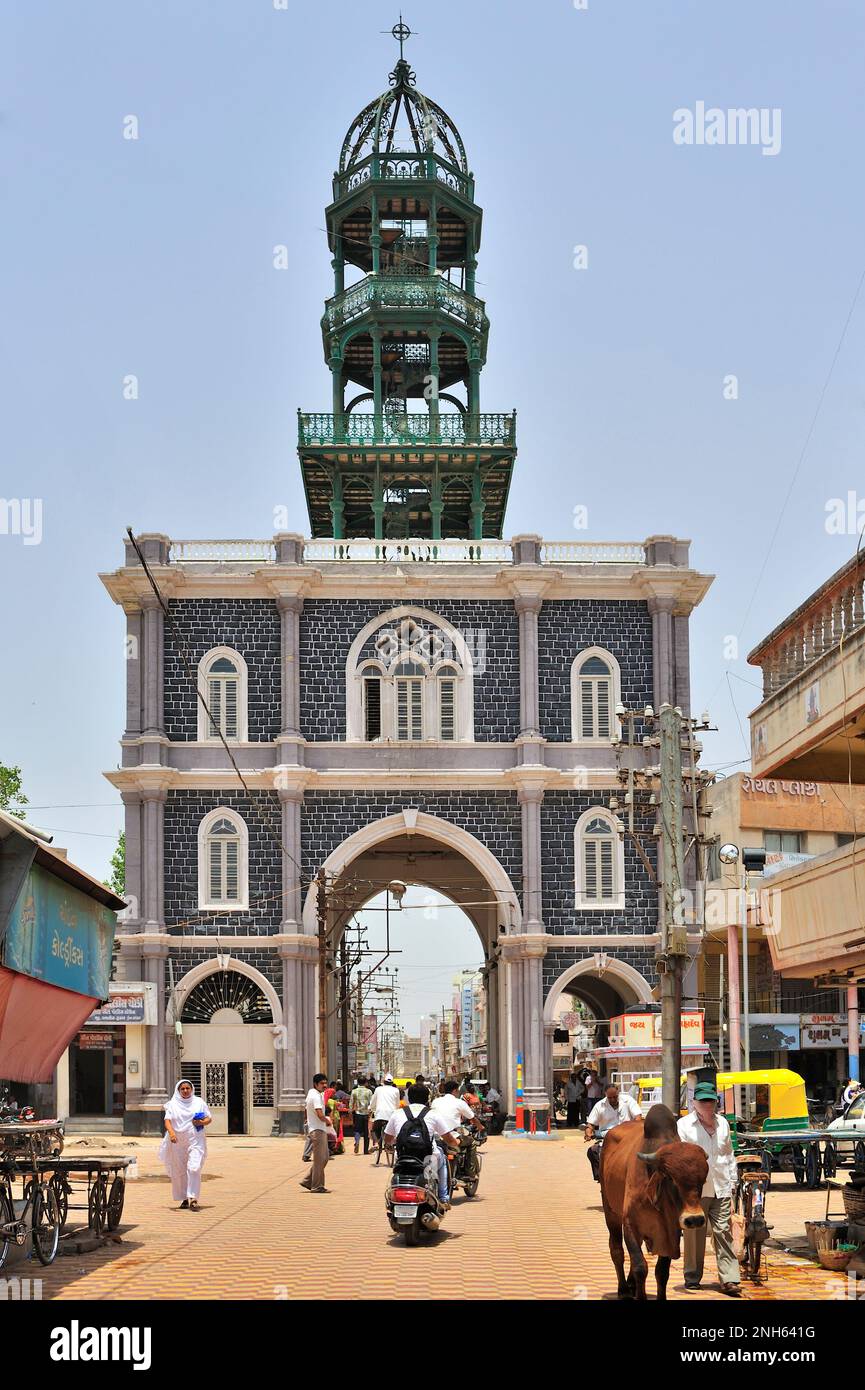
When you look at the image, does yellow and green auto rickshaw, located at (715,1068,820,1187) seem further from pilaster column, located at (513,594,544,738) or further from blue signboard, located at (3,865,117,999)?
pilaster column, located at (513,594,544,738)

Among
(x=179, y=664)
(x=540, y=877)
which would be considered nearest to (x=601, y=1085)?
(x=540, y=877)

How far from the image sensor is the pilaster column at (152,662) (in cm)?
4253

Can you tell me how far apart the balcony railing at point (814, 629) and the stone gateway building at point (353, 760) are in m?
23.7

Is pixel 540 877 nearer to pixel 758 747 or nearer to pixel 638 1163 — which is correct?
pixel 758 747

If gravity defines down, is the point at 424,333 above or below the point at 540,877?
above

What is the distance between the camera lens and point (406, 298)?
47219 mm

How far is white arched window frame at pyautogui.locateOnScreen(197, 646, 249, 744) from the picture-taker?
4284 cm

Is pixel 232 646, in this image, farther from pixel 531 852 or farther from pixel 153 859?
pixel 531 852

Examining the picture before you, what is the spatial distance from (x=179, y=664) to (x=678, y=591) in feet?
40.2

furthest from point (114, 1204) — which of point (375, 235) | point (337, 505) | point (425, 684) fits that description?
point (375, 235)

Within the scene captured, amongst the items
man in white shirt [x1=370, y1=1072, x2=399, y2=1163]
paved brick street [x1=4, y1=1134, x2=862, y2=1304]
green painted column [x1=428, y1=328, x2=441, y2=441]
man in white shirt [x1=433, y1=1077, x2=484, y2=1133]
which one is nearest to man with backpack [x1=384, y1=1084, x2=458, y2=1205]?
man in white shirt [x1=433, y1=1077, x2=484, y2=1133]

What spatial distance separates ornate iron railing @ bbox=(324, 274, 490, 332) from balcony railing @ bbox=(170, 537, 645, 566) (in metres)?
7.08

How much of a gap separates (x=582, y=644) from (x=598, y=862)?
209 inches
